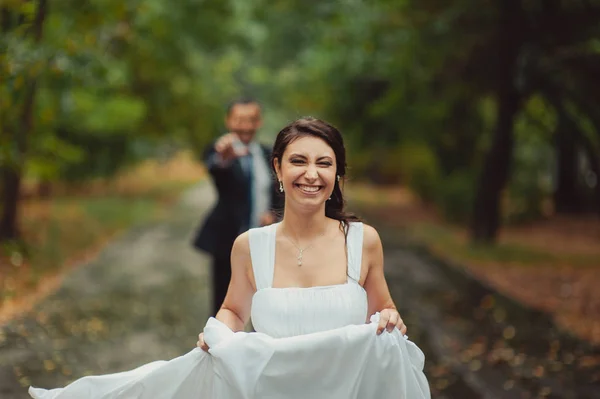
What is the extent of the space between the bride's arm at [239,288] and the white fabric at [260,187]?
11.5ft

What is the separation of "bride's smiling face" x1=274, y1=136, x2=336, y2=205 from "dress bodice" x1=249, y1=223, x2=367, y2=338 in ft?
0.86

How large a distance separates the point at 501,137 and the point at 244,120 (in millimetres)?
12784

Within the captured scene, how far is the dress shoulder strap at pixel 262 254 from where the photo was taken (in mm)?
3629

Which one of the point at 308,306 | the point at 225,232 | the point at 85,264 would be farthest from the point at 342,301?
the point at 85,264

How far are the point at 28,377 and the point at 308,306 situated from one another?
17.6ft

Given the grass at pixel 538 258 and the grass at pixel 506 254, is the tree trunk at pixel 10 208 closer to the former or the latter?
the grass at pixel 538 258

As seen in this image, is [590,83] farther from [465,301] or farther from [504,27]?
[465,301]

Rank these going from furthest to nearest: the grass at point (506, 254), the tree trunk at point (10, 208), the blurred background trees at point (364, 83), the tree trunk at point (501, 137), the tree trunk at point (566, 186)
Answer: the tree trunk at point (566, 186), the grass at point (506, 254), the tree trunk at point (10, 208), the tree trunk at point (501, 137), the blurred background trees at point (364, 83)

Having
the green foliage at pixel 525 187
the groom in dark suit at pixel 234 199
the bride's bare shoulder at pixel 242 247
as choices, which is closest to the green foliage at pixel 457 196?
the green foliage at pixel 525 187

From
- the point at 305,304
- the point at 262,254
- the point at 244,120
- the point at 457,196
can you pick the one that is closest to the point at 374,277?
the point at 305,304

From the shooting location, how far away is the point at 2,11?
17.2 meters

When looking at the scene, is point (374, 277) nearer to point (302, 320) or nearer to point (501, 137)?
point (302, 320)

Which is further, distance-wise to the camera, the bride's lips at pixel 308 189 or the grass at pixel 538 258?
the grass at pixel 538 258

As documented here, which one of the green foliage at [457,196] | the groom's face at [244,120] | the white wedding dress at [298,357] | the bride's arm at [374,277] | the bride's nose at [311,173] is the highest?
the groom's face at [244,120]
